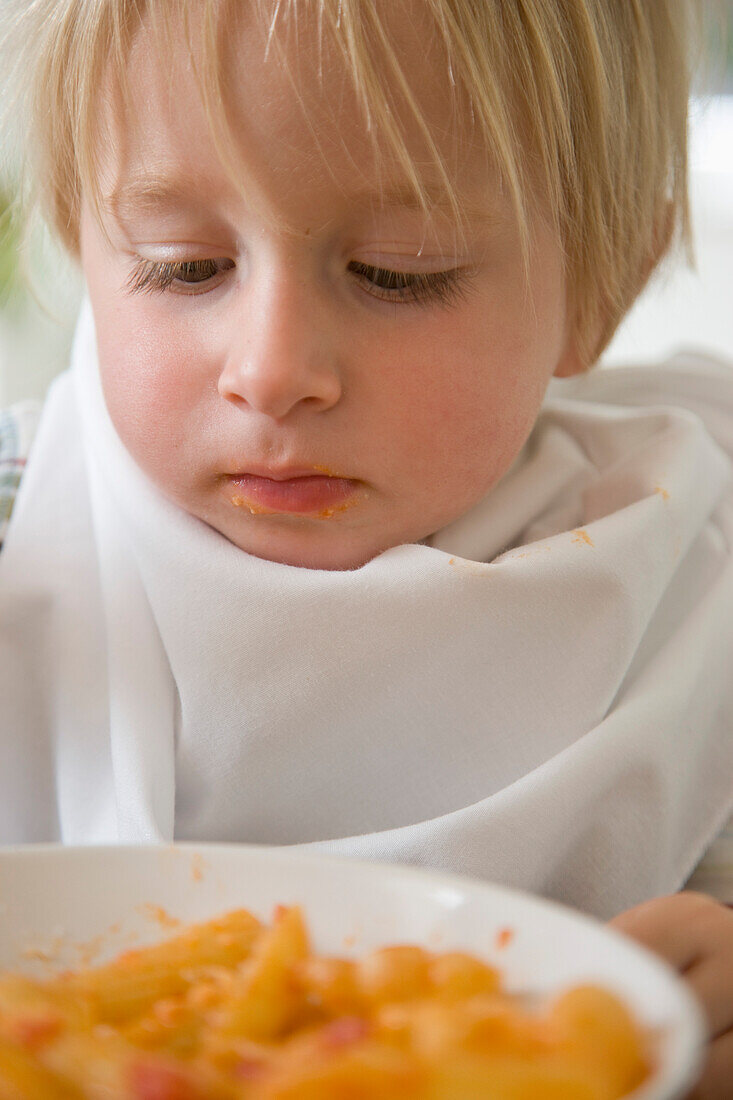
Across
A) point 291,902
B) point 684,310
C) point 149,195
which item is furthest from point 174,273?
point 684,310

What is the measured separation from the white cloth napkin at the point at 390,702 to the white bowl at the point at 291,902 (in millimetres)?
284

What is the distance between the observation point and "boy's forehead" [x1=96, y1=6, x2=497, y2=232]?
67 cm

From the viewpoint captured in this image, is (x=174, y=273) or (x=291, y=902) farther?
(x=174, y=273)

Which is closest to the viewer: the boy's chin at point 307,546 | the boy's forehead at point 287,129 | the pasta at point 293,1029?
the pasta at point 293,1029

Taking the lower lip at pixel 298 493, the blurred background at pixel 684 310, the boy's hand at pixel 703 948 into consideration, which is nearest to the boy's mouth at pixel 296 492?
the lower lip at pixel 298 493

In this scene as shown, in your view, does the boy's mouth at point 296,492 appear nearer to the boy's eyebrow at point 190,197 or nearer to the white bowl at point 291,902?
the boy's eyebrow at point 190,197

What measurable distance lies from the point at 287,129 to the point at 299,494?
0.22m

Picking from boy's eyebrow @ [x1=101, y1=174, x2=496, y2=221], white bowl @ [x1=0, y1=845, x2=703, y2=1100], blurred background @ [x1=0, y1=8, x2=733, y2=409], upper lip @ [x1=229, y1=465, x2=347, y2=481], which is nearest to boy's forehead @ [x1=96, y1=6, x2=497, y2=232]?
boy's eyebrow @ [x1=101, y1=174, x2=496, y2=221]

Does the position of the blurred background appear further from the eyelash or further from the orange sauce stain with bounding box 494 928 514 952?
the orange sauce stain with bounding box 494 928 514 952

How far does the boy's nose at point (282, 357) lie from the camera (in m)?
0.67

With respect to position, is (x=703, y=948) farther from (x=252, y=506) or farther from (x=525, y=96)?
(x=525, y=96)

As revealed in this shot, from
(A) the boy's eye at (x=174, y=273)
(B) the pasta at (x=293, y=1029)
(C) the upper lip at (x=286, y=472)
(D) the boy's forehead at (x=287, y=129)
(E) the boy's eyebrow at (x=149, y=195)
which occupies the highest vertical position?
(D) the boy's forehead at (x=287, y=129)

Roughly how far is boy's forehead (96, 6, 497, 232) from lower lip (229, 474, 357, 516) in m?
0.17

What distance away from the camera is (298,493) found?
0.74 meters
